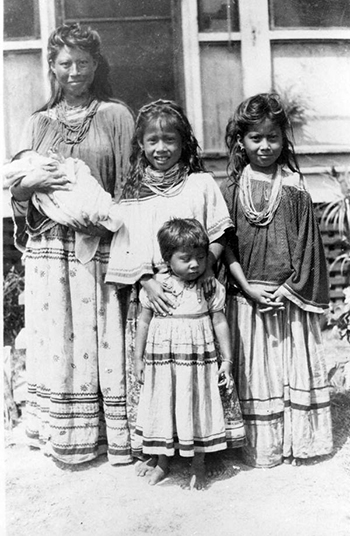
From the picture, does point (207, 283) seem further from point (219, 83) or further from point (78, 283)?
point (219, 83)

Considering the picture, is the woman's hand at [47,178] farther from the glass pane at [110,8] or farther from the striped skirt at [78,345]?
the glass pane at [110,8]

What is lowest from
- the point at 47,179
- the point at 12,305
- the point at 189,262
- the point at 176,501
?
the point at 176,501

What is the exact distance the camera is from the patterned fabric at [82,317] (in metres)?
2.86

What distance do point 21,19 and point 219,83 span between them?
1239 millimetres

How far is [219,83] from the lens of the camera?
11.8ft

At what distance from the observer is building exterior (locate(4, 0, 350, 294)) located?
310cm

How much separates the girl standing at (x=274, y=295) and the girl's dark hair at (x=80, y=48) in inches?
26.4

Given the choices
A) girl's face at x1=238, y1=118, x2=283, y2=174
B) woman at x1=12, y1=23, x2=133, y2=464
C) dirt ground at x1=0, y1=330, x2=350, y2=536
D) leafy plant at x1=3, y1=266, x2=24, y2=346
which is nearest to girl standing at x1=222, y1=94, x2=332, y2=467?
girl's face at x1=238, y1=118, x2=283, y2=174

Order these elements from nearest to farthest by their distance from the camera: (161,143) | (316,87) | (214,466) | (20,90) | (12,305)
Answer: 1. (161,143)
2. (214,466)
3. (20,90)
4. (316,87)
5. (12,305)

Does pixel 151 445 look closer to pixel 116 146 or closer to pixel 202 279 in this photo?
pixel 202 279

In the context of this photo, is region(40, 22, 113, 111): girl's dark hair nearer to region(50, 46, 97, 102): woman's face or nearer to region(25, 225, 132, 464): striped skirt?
region(50, 46, 97, 102): woman's face

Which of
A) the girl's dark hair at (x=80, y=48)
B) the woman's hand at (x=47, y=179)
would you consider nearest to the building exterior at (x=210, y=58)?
the girl's dark hair at (x=80, y=48)

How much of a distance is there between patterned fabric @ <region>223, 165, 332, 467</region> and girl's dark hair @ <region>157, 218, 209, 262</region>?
1.12 feet

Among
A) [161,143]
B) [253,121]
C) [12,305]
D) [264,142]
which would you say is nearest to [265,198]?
[264,142]
